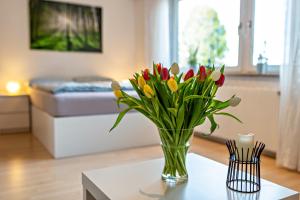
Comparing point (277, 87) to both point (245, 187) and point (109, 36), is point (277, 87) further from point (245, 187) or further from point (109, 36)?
point (109, 36)

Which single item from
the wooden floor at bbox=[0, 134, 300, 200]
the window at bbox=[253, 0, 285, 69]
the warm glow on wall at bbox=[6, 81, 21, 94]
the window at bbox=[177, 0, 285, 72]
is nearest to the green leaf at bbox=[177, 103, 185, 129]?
the wooden floor at bbox=[0, 134, 300, 200]

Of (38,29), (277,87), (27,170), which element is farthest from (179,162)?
(38,29)

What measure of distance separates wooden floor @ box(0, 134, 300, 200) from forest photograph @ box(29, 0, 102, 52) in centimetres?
158

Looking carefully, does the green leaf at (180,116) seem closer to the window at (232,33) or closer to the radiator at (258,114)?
the window at (232,33)

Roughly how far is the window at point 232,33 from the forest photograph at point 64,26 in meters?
1.34

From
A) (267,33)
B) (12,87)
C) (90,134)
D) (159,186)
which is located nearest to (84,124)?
(90,134)

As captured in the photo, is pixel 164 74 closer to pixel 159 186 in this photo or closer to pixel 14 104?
pixel 159 186

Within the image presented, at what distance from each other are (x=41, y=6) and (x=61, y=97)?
2.09 metres

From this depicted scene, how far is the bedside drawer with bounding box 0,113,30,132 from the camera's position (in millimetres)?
3625

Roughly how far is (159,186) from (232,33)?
2.67 m

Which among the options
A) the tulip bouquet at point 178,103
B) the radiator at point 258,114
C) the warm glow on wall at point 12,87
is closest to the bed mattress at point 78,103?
the warm glow on wall at point 12,87

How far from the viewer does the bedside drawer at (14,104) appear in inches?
141

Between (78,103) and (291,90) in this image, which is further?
(78,103)

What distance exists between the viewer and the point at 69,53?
4270 mm
